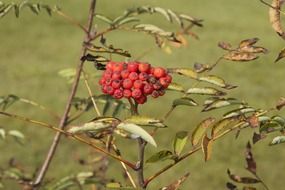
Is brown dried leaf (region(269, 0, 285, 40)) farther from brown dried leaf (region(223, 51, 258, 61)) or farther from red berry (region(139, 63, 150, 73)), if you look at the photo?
red berry (region(139, 63, 150, 73))

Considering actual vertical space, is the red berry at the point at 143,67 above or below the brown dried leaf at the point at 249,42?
below

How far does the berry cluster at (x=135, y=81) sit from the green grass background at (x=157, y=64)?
→ 3043 millimetres

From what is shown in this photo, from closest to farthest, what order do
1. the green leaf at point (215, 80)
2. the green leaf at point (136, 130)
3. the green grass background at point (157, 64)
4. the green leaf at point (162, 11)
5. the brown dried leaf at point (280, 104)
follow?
the green leaf at point (136, 130), the brown dried leaf at point (280, 104), the green leaf at point (215, 80), the green leaf at point (162, 11), the green grass background at point (157, 64)

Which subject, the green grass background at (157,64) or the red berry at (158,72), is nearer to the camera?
the red berry at (158,72)

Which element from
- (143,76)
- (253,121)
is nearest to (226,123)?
(253,121)

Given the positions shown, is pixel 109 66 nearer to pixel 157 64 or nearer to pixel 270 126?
pixel 270 126

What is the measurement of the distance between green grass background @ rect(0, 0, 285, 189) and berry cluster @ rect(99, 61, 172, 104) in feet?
9.98

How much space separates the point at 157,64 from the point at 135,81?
19.9 ft

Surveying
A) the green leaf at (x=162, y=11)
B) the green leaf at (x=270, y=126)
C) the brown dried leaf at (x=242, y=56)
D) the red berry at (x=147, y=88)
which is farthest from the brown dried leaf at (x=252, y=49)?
the green leaf at (x=162, y=11)

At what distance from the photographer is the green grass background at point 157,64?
4.52 meters

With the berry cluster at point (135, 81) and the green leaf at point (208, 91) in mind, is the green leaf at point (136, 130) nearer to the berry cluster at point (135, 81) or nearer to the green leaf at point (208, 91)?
the berry cluster at point (135, 81)

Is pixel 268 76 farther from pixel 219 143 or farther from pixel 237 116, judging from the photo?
pixel 237 116

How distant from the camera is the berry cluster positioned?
3.08 feet

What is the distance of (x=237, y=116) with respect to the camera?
3.26 feet
